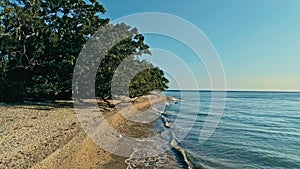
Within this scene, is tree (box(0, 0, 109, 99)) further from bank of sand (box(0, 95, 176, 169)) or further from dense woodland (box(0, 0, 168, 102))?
bank of sand (box(0, 95, 176, 169))

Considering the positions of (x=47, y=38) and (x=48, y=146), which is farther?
(x=47, y=38)

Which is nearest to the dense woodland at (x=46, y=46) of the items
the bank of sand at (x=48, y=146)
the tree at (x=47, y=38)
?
the tree at (x=47, y=38)

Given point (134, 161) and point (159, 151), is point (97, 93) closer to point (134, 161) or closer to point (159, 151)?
point (159, 151)

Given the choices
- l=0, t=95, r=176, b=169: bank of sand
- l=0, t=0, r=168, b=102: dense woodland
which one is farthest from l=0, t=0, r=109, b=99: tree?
l=0, t=95, r=176, b=169: bank of sand

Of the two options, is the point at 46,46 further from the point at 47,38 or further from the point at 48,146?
the point at 48,146

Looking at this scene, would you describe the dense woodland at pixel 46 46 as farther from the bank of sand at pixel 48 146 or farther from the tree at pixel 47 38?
the bank of sand at pixel 48 146

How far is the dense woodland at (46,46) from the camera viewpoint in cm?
2211

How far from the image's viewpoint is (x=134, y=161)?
40.9 feet

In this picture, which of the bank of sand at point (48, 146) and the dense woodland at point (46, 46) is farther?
the dense woodland at point (46, 46)

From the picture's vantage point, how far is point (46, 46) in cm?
2334

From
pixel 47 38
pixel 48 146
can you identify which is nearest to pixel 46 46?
pixel 47 38

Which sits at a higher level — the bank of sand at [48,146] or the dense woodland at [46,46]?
the dense woodland at [46,46]

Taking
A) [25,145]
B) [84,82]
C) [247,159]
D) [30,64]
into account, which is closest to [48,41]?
[30,64]

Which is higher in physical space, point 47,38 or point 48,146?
point 47,38
